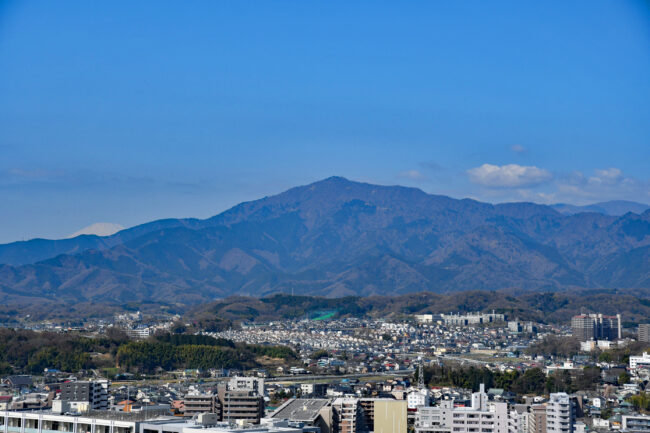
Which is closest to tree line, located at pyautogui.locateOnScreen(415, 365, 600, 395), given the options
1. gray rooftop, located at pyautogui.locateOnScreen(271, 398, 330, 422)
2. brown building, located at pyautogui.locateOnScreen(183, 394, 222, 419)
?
gray rooftop, located at pyautogui.locateOnScreen(271, 398, 330, 422)

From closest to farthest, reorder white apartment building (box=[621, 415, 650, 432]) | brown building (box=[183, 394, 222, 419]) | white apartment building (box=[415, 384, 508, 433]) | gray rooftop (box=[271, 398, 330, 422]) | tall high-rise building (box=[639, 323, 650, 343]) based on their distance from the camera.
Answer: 1. gray rooftop (box=[271, 398, 330, 422])
2. white apartment building (box=[415, 384, 508, 433])
3. brown building (box=[183, 394, 222, 419])
4. white apartment building (box=[621, 415, 650, 432])
5. tall high-rise building (box=[639, 323, 650, 343])

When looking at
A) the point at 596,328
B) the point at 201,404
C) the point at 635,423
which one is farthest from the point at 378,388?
the point at 596,328

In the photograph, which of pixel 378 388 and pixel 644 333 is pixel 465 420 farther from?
pixel 644 333

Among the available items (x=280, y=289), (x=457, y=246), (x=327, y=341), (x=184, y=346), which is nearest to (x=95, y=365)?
(x=184, y=346)

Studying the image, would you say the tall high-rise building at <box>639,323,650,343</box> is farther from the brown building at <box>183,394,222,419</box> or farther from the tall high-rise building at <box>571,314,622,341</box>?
the brown building at <box>183,394,222,419</box>

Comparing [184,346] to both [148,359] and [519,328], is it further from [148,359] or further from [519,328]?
[519,328]

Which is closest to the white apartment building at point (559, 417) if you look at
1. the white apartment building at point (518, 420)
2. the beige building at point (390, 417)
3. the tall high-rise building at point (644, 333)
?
the white apartment building at point (518, 420)
